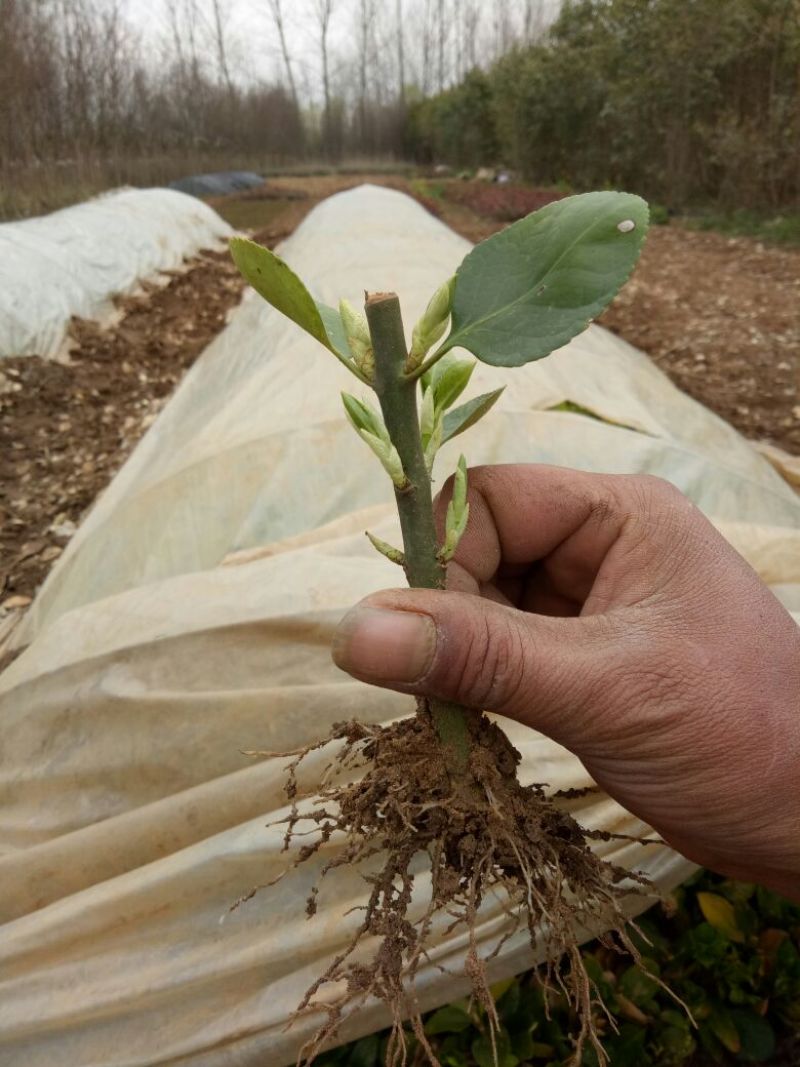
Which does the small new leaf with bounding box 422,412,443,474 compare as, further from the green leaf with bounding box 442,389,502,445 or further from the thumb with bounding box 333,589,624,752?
the thumb with bounding box 333,589,624,752

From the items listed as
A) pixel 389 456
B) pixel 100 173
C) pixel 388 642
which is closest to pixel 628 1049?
→ pixel 388 642

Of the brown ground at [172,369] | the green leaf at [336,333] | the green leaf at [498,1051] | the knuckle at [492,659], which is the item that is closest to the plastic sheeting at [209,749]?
the green leaf at [498,1051]

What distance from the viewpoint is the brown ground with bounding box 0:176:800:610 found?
3.12m

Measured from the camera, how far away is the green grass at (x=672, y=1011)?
1.19 meters

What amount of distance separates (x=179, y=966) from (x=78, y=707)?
1.40 ft

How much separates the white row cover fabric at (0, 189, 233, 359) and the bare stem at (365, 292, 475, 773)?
4.04 m

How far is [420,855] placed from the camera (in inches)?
44.3

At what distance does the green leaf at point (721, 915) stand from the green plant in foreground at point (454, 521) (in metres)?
0.52

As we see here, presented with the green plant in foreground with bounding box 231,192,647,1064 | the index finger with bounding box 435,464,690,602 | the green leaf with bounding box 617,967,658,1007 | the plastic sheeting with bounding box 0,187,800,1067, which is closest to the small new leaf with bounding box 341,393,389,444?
the green plant in foreground with bounding box 231,192,647,1064

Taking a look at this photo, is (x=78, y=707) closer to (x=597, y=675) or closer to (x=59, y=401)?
(x=597, y=675)

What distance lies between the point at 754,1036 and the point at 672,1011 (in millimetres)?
123

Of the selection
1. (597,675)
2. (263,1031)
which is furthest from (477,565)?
(263,1031)

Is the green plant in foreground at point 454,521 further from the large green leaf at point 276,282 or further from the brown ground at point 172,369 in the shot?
the brown ground at point 172,369

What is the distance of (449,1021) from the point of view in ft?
3.98
